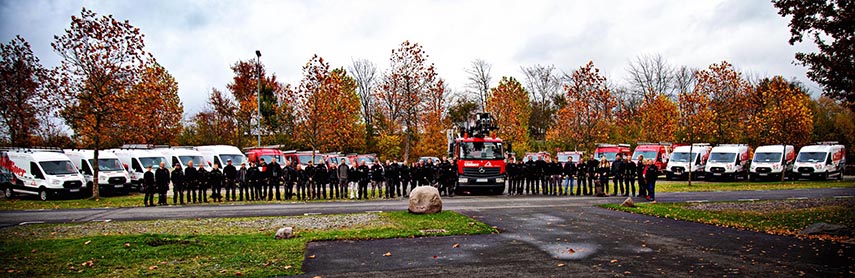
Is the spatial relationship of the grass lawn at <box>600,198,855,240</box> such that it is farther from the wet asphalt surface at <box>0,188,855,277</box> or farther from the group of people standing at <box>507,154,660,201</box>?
the group of people standing at <box>507,154,660,201</box>

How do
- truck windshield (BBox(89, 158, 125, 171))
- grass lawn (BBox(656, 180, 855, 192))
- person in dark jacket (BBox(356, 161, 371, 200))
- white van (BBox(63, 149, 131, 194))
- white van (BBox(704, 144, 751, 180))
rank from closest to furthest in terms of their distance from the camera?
1. person in dark jacket (BBox(356, 161, 371, 200))
2. grass lawn (BBox(656, 180, 855, 192))
3. white van (BBox(63, 149, 131, 194))
4. truck windshield (BBox(89, 158, 125, 171))
5. white van (BBox(704, 144, 751, 180))

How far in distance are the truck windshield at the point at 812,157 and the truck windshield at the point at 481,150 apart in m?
21.2

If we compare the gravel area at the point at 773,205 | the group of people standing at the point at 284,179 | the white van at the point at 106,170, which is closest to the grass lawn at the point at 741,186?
the gravel area at the point at 773,205

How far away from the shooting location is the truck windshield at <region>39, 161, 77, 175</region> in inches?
961

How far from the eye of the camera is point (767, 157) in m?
33.8

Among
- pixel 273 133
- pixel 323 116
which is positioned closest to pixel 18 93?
pixel 323 116

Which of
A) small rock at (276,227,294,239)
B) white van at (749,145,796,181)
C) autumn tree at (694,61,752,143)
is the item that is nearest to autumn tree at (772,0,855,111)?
small rock at (276,227,294,239)

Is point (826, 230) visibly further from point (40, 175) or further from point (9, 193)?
point (9, 193)

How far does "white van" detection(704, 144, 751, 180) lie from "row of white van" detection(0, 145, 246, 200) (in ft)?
95.2

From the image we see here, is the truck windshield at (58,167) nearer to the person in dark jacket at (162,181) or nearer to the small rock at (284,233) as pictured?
the person in dark jacket at (162,181)

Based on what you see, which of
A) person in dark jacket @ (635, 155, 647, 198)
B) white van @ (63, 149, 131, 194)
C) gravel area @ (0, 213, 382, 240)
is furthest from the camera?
white van @ (63, 149, 131, 194)

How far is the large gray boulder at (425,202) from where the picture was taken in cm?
1484

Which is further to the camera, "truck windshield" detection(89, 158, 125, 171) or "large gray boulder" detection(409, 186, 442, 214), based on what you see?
"truck windshield" detection(89, 158, 125, 171)

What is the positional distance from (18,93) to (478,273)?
113 ft
